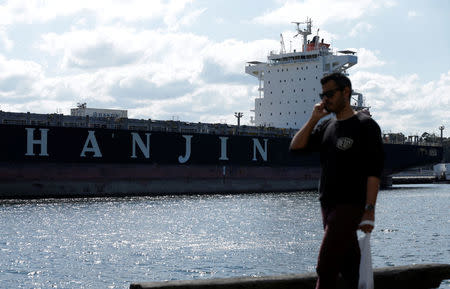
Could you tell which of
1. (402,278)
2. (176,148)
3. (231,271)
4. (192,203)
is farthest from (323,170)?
(176,148)

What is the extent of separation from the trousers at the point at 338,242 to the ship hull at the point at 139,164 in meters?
29.5

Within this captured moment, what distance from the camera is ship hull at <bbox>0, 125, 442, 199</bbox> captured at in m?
33.3

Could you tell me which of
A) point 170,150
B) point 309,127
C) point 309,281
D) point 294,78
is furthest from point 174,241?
point 294,78

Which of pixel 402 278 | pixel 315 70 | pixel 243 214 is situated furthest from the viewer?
pixel 315 70

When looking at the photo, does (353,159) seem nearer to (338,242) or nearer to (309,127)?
(309,127)

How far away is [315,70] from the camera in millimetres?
51719

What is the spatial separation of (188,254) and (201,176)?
81.1 feet

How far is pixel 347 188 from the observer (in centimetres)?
411

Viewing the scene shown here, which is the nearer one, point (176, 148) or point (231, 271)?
point (231, 271)

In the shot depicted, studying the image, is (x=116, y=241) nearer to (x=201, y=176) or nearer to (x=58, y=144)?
(x=58, y=144)

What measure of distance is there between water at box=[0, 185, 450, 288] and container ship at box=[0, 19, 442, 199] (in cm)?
331

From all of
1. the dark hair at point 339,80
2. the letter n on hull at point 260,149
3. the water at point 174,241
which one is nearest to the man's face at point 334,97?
the dark hair at point 339,80

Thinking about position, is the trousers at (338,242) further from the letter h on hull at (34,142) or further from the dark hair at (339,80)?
the letter h on hull at (34,142)

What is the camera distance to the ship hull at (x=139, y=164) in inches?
1310
